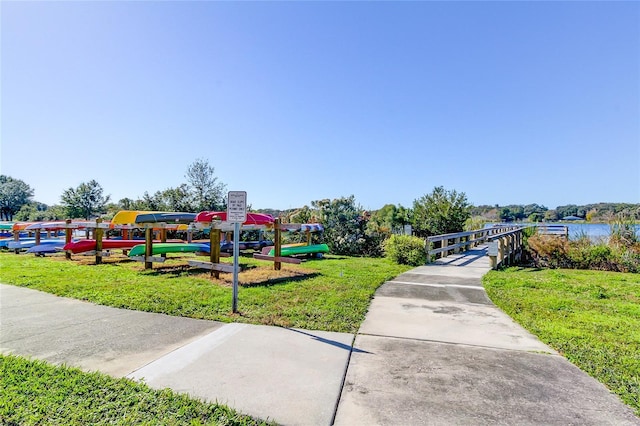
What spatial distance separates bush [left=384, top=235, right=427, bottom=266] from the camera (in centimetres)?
1103

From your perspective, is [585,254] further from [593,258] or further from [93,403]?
[93,403]

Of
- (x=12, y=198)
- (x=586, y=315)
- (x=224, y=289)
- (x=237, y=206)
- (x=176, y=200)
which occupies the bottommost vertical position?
(x=586, y=315)

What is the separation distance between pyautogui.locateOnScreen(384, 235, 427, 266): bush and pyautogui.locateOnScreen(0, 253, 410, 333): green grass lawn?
896 millimetres

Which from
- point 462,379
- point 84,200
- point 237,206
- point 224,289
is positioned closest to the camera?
point 462,379

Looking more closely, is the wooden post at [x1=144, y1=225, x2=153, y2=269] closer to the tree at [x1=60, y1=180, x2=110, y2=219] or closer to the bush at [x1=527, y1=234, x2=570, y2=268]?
the bush at [x1=527, y1=234, x2=570, y2=268]

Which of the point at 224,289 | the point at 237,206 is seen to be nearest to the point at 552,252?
the point at 224,289

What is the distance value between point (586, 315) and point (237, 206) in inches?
235

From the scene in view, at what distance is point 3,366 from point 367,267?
838cm

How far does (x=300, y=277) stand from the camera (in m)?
8.22

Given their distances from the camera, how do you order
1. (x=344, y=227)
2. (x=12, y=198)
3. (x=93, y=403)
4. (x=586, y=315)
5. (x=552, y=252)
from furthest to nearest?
(x=12, y=198)
(x=344, y=227)
(x=552, y=252)
(x=586, y=315)
(x=93, y=403)

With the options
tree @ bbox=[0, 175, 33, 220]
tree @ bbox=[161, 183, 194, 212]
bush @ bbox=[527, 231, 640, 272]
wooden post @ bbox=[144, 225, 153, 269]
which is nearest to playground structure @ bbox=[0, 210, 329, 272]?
wooden post @ bbox=[144, 225, 153, 269]

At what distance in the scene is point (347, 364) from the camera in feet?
11.1

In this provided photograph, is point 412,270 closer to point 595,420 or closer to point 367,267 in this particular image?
point 367,267

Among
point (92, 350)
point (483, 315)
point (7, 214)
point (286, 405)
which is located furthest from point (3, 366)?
point (7, 214)
